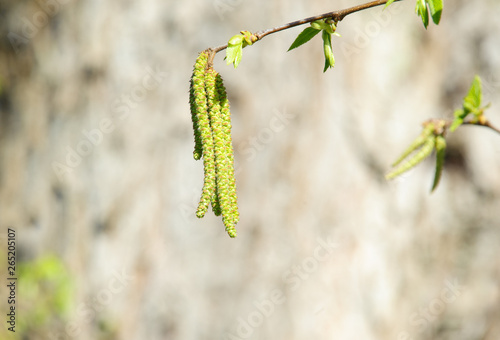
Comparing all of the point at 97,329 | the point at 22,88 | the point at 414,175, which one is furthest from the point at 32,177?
the point at 414,175

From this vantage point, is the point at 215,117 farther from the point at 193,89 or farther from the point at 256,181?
the point at 256,181

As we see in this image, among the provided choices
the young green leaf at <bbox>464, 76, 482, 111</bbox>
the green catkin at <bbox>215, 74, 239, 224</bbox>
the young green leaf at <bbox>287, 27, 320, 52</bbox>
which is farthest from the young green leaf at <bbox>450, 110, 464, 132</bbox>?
the green catkin at <bbox>215, 74, 239, 224</bbox>

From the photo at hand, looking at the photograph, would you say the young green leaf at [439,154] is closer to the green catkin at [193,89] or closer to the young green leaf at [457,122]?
the young green leaf at [457,122]

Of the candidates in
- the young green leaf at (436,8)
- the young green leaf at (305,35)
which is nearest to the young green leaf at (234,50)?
the young green leaf at (305,35)

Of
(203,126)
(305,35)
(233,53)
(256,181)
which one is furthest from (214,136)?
(256,181)

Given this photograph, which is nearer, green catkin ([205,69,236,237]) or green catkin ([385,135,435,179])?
green catkin ([205,69,236,237])

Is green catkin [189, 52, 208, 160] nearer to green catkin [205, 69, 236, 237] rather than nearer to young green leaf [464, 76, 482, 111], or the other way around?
green catkin [205, 69, 236, 237]
